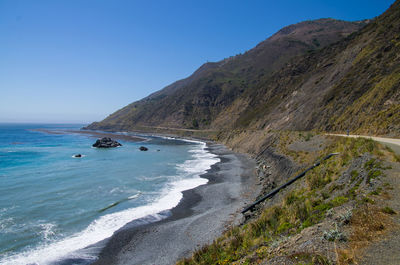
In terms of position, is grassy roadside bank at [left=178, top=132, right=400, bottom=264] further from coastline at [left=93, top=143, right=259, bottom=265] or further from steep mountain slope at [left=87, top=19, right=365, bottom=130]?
Answer: steep mountain slope at [left=87, top=19, right=365, bottom=130]

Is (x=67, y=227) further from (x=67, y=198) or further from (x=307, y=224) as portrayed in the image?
(x=307, y=224)

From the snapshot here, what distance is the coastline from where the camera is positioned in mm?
11359

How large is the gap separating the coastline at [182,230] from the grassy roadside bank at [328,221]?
2096 millimetres

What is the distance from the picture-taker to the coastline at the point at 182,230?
37.3ft

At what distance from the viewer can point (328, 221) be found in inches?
275

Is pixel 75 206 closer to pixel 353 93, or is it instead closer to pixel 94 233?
pixel 94 233

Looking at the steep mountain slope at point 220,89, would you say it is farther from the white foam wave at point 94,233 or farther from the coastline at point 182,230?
the white foam wave at point 94,233

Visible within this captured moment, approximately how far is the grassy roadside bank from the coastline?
2096mm

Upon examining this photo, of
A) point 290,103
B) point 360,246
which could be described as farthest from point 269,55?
point 360,246

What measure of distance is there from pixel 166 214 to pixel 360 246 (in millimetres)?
13184

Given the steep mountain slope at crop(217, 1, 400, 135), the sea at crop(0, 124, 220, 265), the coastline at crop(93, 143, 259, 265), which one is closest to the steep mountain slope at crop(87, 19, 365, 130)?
the steep mountain slope at crop(217, 1, 400, 135)

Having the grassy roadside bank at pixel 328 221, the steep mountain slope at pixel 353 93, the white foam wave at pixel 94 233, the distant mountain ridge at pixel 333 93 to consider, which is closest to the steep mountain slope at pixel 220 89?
the distant mountain ridge at pixel 333 93

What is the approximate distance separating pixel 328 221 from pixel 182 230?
Result: 904 centimetres

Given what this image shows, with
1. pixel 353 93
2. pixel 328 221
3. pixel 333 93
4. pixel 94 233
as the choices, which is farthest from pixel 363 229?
pixel 333 93
